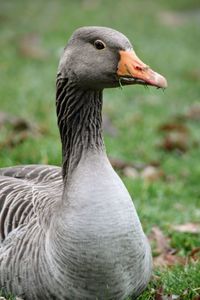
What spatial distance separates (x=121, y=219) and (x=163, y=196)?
3.31m

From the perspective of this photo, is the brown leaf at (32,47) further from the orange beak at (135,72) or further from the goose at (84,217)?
the orange beak at (135,72)

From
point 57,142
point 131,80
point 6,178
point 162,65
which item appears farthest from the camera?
point 162,65

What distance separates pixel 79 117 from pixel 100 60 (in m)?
0.43

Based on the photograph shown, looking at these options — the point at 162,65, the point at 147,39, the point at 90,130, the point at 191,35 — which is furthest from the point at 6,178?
the point at 191,35

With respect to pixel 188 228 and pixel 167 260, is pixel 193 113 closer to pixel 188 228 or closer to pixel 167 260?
pixel 188 228

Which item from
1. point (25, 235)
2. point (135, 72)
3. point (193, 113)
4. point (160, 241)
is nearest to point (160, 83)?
point (135, 72)

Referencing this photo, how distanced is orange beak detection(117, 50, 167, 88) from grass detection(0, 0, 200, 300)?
4.99 feet

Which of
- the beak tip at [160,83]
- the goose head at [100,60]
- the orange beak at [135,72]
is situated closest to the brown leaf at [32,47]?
the goose head at [100,60]

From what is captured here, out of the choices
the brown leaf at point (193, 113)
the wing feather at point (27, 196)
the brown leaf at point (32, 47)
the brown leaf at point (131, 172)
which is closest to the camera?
the wing feather at point (27, 196)

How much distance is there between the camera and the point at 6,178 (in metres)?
5.37

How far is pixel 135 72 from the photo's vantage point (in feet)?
13.9

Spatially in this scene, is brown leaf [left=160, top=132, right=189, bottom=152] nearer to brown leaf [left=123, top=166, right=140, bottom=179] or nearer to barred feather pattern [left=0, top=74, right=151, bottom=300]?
brown leaf [left=123, top=166, right=140, bottom=179]

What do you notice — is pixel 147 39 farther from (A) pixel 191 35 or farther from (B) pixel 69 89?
(B) pixel 69 89

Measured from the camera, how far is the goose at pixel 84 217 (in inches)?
171
